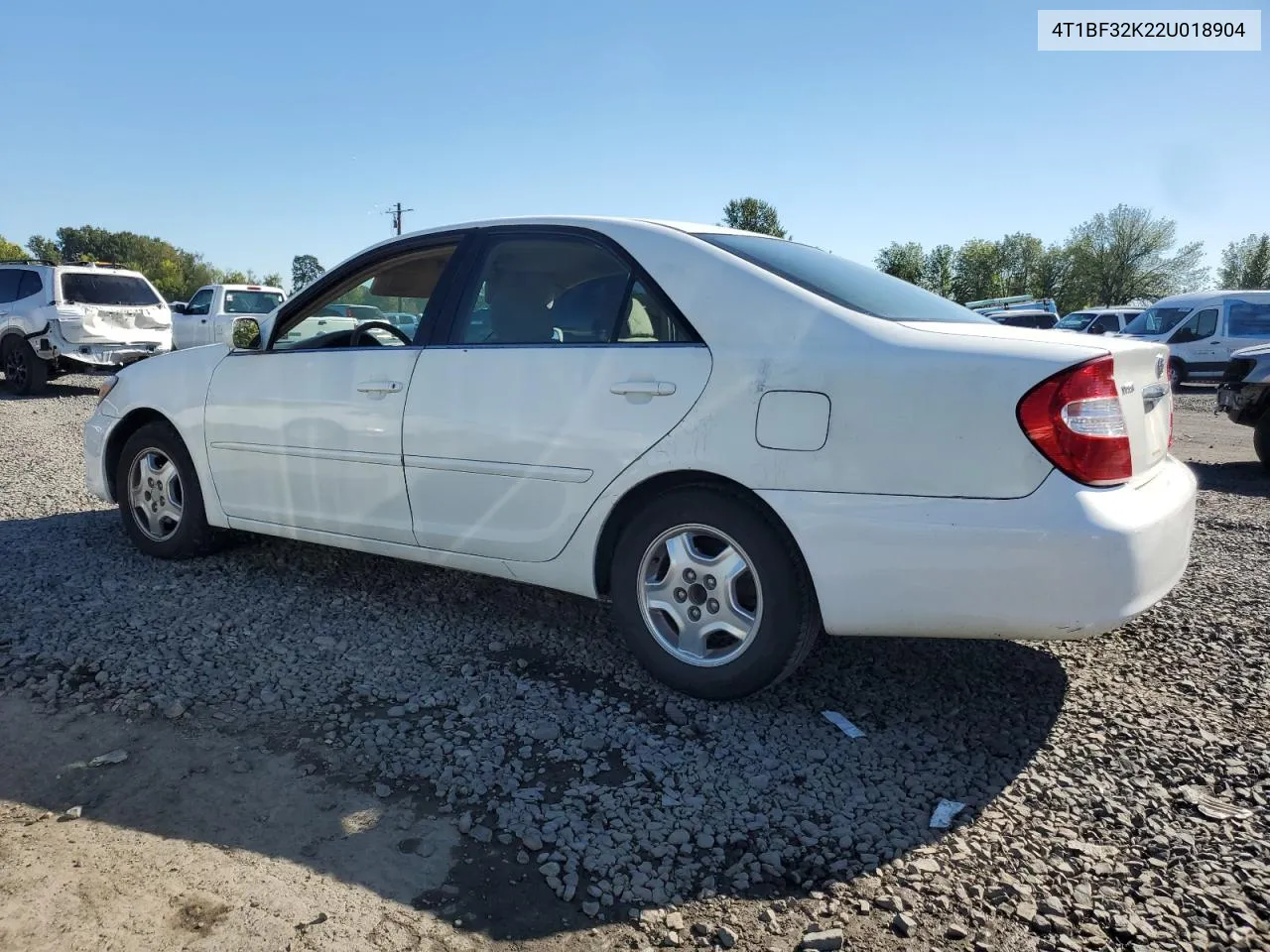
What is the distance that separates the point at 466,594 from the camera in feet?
14.3

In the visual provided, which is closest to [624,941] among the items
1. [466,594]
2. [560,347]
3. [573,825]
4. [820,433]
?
[573,825]

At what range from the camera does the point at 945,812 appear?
8.39ft

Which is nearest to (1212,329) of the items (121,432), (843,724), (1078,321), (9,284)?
(1078,321)

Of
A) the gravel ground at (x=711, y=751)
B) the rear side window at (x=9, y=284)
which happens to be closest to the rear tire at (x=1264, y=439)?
the gravel ground at (x=711, y=751)

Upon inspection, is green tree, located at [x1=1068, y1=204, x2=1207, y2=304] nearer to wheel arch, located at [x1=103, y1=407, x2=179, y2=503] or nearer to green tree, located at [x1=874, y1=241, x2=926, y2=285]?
green tree, located at [x1=874, y1=241, x2=926, y2=285]

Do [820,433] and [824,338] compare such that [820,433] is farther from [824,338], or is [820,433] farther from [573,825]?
[573,825]

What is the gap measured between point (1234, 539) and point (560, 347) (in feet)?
14.7

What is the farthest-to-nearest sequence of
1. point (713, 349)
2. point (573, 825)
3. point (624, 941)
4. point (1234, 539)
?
point (1234, 539) < point (713, 349) < point (573, 825) < point (624, 941)

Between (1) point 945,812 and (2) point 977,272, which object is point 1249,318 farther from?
(2) point 977,272

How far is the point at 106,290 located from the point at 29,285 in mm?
1040

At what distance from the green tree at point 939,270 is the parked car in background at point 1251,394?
237 feet

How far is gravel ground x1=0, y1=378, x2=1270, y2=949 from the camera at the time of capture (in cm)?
216

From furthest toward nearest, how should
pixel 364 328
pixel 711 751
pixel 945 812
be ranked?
pixel 364 328 → pixel 711 751 → pixel 945 812

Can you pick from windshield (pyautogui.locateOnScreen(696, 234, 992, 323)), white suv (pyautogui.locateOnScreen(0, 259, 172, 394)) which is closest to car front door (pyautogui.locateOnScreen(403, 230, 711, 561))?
windshield (pyautogui.locateOnScreen(696, 234, 992, 323))
